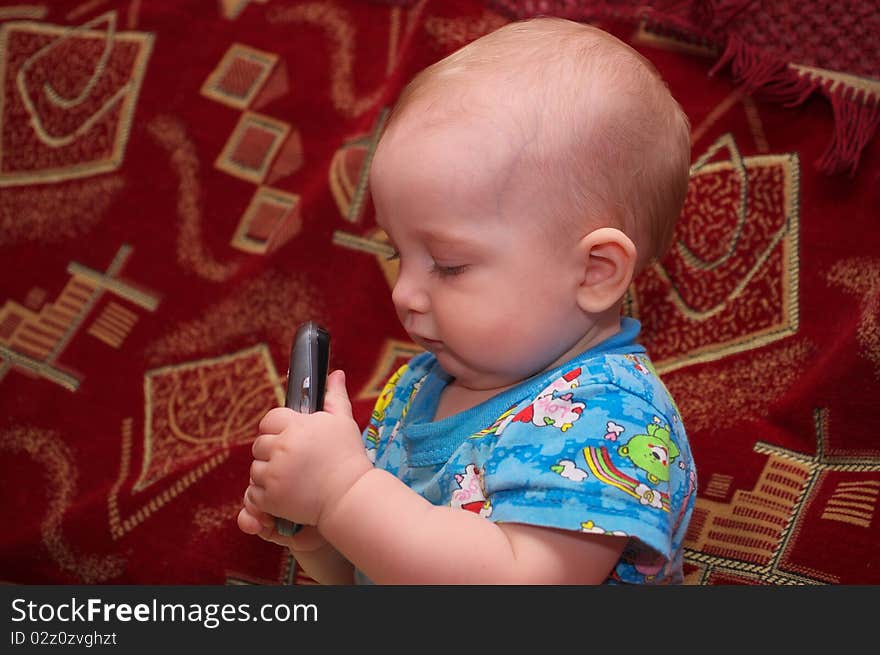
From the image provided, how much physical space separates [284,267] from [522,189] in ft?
2.13

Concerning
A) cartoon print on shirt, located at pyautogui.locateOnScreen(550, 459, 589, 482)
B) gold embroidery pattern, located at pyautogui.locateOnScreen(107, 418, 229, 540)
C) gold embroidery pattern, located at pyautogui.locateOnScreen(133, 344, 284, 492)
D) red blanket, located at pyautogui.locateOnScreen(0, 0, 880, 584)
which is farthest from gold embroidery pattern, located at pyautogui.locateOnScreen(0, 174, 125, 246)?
cartoon print on shirt, located at pyautogui.locateOnScreen(550, 459, 589, 482)

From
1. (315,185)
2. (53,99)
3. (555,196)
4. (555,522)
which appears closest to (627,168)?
(555,196)

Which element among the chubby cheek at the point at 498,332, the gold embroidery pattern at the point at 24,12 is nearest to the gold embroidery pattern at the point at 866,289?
the chubby cheek at the point at 498,332

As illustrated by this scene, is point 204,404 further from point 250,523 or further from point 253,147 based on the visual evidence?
point 250,523

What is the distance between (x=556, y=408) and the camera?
2.77 feet

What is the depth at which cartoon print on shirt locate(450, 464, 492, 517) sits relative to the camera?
0.86 metres

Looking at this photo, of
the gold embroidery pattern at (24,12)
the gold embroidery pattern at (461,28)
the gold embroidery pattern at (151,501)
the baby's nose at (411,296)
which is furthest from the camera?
the gold embroidery pattern at (24,12)

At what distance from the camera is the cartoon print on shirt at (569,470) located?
0.79 m

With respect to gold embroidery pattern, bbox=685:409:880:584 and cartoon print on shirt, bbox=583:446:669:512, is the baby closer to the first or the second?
cartoon print on shirt, bbox=583:446:669:512

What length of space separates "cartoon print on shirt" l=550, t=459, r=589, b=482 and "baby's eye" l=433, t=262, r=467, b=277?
18 centimetres

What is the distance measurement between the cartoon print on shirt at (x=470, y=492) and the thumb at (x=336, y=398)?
0.11 m

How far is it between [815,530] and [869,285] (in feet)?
0.96

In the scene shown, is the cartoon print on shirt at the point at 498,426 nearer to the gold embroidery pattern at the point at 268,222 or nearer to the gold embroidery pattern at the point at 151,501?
the gold embroidery pattern at the point at 151,501

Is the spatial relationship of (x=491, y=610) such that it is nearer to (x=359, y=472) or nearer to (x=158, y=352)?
(x=359, y=472)
